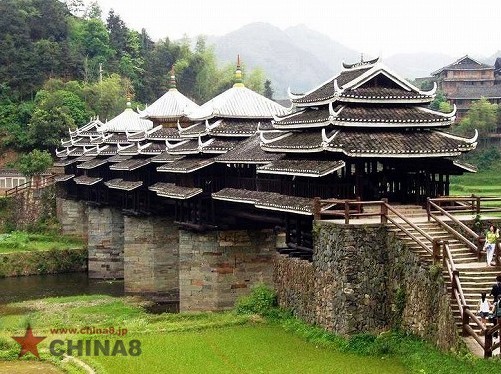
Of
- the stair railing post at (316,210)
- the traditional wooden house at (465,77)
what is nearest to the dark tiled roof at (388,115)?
the stair railing post at (316,210)

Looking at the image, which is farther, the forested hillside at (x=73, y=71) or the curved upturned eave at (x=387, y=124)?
the forested hillside at (x=73, y=71)

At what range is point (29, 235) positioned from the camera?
63.9 meters

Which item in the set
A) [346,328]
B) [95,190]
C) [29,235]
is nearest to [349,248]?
[346,328]

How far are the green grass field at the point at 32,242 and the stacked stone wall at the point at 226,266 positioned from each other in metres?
24.4

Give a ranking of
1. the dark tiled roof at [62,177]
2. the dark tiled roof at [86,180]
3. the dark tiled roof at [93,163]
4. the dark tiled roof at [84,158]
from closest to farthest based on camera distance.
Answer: the dark tiled roof at [93,163] → the dark tiled roof at [86,180] → the dark tiled roof at [84,158] → the dark tiled roof at [62,177]

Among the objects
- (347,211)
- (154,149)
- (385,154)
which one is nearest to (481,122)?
(154,149)

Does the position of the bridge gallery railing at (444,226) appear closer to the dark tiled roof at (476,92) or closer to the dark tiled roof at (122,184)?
the dark tiled roof at (122,184)

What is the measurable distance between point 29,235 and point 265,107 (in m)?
30.9

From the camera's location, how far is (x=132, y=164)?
1907 inches

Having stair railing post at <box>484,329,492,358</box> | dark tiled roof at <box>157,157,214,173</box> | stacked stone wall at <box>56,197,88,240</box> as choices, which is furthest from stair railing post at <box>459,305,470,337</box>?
stacked stone wall at <box>56,197,88,240</box>

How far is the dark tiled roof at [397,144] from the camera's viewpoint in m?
25.5

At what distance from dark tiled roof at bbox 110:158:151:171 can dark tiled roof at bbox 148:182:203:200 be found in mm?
2765

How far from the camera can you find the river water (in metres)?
49.5

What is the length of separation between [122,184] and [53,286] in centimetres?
896
